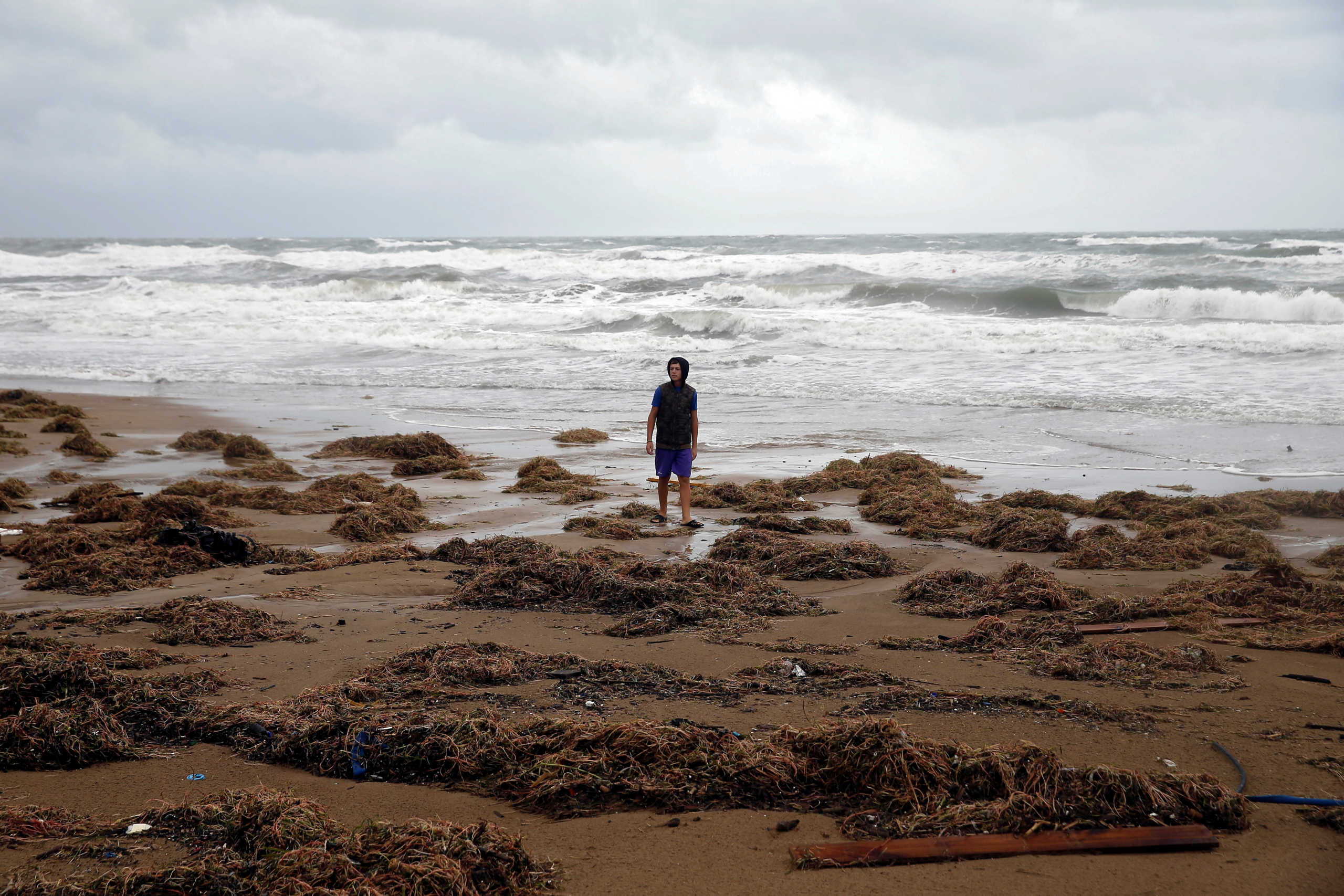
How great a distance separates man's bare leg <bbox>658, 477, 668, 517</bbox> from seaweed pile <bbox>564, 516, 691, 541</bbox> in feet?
1.14

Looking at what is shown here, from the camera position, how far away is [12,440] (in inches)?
478

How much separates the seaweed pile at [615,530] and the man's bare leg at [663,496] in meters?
0.35

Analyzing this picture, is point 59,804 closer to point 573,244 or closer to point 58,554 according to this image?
point 58,554

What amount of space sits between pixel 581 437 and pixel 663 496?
188 inches

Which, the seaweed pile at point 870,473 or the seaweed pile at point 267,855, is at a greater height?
the seaweed pile at point 267,855

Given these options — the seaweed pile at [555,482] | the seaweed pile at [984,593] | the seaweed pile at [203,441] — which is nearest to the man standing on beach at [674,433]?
the seaweed pile at [555,482]

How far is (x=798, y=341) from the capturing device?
2564cm

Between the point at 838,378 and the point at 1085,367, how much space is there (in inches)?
205

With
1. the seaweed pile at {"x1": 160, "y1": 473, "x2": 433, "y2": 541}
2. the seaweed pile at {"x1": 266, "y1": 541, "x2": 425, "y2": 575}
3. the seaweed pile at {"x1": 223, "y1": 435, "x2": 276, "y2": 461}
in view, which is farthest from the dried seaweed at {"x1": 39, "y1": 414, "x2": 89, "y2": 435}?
the seaweed pile at {"x1": 266, "y1": 541, "x2": 425, "y2": 575}

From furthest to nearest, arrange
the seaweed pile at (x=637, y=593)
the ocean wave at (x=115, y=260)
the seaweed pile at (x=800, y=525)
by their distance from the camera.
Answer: the ocean wave at (x=115, y=260) < the seaweed pile at (x=800, y=525) < the seaweed pile at (x=637, y=593)

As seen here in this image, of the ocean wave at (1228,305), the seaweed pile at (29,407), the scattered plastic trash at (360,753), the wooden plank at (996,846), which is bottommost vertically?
the wooden plank at (996,846)

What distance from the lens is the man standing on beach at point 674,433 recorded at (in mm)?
8984

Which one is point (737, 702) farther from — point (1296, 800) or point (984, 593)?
point (984, 593)

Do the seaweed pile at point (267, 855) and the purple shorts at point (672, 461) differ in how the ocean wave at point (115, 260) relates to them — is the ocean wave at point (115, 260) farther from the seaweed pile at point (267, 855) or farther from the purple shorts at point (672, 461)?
the seaweed pile at point (267, 855)
